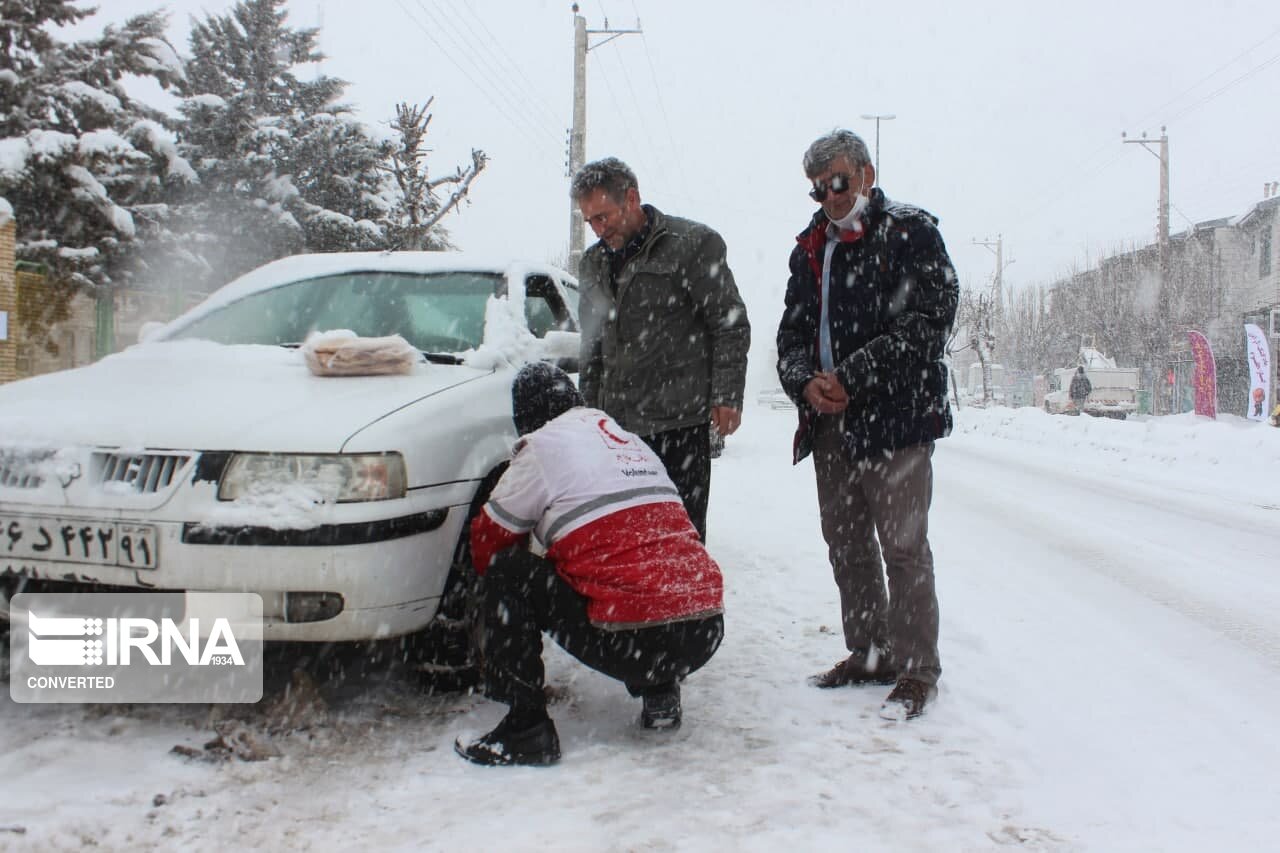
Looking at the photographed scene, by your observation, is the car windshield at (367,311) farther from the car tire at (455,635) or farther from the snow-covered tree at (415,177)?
the snow-covered tree at (415,177)

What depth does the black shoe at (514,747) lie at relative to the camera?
2529 millimetres

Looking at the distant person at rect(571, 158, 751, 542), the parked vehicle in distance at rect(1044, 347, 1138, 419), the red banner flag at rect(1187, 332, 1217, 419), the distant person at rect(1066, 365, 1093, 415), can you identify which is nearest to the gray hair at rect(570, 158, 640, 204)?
the distant person at rect(571, 158, 751, 542)

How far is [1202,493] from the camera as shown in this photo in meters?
9.64

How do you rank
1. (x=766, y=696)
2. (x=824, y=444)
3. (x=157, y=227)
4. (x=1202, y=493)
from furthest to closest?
(x=157, y=227), (x=1202, y=493), (x=824, y=444), (x=766, y=696)

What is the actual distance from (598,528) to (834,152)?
152 centimetres

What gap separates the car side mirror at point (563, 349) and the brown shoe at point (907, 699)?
5.71ft

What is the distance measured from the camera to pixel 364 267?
13.3ft

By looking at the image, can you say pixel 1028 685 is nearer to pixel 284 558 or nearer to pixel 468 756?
pixel 468 756

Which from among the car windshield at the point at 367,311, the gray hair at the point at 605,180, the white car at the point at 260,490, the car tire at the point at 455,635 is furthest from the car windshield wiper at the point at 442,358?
the gray hair at the point at 605,180

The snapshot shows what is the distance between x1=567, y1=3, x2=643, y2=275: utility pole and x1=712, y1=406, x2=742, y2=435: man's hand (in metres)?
13.5

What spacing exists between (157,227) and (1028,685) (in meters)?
17.5

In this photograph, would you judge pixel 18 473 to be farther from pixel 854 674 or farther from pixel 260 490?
pixel 854 674

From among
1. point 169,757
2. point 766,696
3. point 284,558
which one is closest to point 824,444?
point 766,696

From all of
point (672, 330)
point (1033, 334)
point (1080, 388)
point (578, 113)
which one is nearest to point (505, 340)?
point (672, 330)
